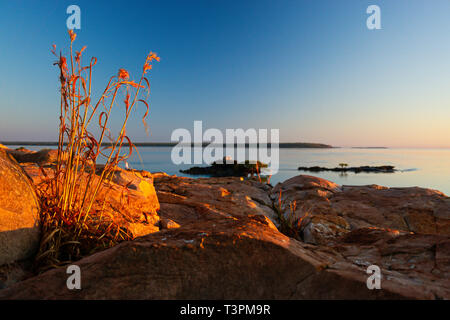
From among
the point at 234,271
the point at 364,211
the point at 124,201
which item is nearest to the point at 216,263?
the point at 234,271

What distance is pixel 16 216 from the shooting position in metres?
1.79

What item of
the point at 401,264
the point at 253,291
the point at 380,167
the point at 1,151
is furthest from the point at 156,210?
the point at 380,167

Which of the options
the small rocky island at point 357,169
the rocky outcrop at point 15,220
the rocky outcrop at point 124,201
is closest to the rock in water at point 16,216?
the rocky outcrop at point 15,220

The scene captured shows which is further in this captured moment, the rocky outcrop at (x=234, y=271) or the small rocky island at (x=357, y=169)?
the small rocky island at (x=357, y=169)

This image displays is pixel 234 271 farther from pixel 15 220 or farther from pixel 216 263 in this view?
pixel 15 220

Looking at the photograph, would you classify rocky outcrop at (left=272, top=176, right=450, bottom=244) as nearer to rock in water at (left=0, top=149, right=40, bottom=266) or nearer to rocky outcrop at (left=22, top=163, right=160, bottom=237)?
rocky outcrop at (left=22, top=163, right=160, bottom=237)

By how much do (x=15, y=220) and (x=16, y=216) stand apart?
3 centimetres

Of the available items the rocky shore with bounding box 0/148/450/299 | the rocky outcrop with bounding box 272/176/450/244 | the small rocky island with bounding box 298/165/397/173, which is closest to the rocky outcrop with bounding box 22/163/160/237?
the rocky shore with bounding box 0/148/450/299

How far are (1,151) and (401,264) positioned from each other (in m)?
3.62

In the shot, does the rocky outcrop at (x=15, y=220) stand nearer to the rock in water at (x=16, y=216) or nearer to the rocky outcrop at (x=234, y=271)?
the rock in water at (x=16, y=216)

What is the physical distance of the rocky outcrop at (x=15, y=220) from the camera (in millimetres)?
1689

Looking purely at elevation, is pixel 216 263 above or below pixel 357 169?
above

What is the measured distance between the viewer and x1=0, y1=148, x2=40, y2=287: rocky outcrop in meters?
1.69
